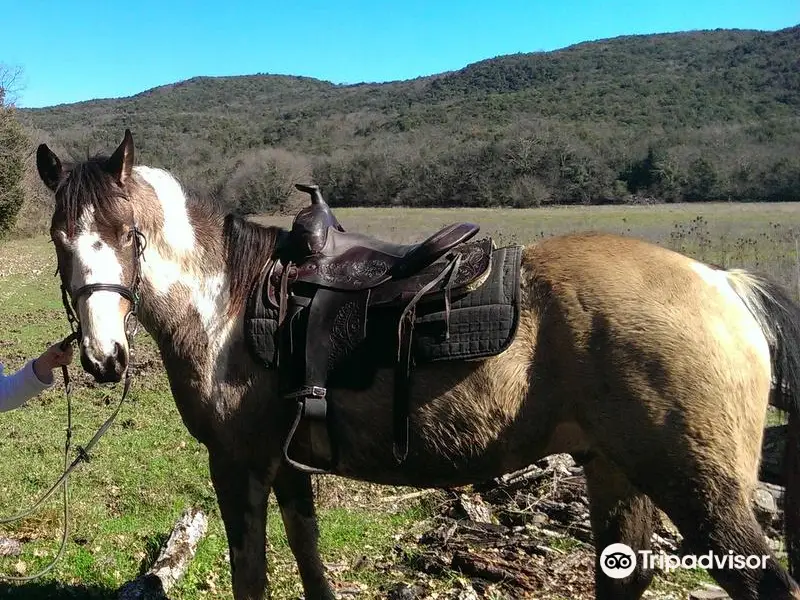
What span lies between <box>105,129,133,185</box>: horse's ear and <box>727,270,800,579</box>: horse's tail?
8.33 ft

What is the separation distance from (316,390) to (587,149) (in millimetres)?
34876

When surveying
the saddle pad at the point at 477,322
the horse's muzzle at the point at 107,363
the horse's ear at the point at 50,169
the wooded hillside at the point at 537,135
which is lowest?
the horse's muzzle at the point at 107,363

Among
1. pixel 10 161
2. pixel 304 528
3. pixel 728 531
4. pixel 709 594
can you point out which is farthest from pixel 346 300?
pixel 10 161

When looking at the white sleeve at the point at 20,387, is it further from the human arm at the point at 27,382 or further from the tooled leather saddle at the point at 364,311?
the tooled leather saddle at the point at 364,311

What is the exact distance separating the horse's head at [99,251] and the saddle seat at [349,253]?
27.1 inches

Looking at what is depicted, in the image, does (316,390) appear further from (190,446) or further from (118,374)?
(190,446)

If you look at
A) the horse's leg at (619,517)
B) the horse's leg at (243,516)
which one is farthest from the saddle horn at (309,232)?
the horse's leg at (619,517)

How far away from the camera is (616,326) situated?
2.07 m

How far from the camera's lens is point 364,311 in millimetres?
2375

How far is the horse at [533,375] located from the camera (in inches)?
79.0

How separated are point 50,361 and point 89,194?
889mm

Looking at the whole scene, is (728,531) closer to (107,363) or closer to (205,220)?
(107,363)

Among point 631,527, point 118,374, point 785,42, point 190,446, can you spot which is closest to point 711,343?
point 631,527

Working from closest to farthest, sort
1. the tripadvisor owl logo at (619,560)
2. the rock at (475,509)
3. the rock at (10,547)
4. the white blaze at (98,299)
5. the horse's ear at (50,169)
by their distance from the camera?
1. the white blaze at (98,299)
2. the horse's ear at (50,169)
3. the tripadvisor owl logo at (619,560)
4. the rock at (10,547)
5. the rock at (475,509)
